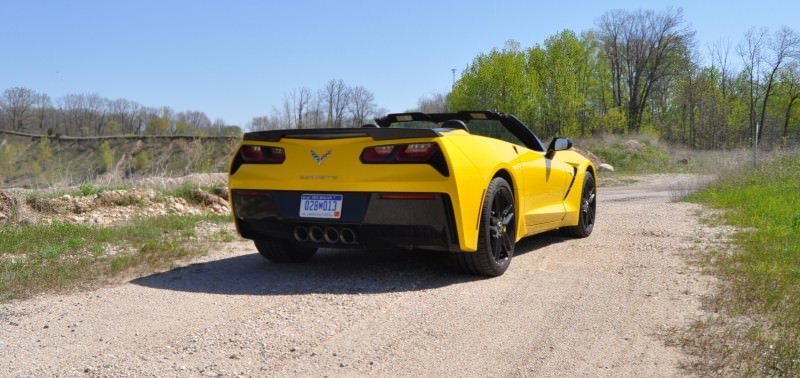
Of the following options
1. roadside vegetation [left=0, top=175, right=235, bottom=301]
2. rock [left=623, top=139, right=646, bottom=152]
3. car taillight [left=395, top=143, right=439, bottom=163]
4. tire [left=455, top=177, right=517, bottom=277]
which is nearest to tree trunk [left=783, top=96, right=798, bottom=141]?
rock [left=623, top=139, right=646, bottom=152]

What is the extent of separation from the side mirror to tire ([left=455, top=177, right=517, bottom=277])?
1.30 m

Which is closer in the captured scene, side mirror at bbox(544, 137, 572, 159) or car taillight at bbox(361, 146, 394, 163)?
car taillight at bbox(361, 146, 394, 163)

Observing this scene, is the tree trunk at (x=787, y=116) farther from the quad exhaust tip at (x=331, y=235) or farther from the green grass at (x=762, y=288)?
the quad exhaust tip at (x=331, y=235)

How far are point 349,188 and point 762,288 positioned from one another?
281 centimetres

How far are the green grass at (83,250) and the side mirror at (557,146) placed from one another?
3.50 meters

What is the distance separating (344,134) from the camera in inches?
184

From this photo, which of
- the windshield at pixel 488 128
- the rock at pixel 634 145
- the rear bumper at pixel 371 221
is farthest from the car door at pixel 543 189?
the rock at pixel 634 145

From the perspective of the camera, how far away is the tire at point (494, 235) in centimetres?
472

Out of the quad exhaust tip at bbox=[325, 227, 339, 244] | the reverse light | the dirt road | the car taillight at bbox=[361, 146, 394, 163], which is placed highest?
the car taillight at bbox=[361, 146, 394, 163]

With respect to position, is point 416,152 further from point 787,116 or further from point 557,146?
point 787,116

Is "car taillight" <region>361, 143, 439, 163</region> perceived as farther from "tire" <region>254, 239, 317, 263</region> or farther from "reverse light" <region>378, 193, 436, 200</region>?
"tire" <region>254, 239, 317, 263</region>

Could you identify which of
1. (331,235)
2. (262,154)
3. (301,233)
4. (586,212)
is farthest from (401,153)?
(586,212)

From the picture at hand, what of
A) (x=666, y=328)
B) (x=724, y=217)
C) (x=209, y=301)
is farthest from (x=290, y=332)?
(x=724, y=217)

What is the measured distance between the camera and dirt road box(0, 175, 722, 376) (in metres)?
3.04
